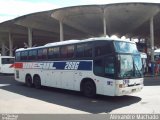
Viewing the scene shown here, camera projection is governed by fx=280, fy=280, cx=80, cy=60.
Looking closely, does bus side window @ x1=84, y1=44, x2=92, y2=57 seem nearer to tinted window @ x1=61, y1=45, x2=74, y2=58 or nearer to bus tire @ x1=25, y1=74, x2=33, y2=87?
tinted window @ x1=61, y1=45, x2=74, y2=58

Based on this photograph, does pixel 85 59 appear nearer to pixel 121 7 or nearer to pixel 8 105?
pixel 8 105

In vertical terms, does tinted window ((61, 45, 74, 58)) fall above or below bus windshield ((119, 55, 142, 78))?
above

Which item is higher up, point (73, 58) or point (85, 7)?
point (85, 7)

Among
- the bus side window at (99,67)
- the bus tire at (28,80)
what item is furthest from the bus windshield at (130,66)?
the bus tire at (28,80)

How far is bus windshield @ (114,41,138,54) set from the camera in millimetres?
12045

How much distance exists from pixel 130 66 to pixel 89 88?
2.21 metres

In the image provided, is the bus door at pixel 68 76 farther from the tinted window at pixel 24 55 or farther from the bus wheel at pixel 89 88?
the tinted window at pixel 24 55

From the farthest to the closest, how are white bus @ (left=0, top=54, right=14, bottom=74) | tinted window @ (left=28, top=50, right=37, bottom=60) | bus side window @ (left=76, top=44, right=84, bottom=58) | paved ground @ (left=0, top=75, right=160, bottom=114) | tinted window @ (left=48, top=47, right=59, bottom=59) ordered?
white bus @ (left=0, top=54, right=14, bottom=74), tinted window @ (left=28, top=50, right=37, bottom=60), tinted window @ (left=48, top=47, right=59, bottom=59), bus side window @ (left=76, top=44, right=84, bottom=58), paved ground @ (left=0, top=75, right=160, bottom=114)

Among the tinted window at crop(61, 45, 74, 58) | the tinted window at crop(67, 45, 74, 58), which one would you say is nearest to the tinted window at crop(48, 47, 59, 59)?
the tinted window at crop(61, 45, 74, 58)

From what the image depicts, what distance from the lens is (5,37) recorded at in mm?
61438

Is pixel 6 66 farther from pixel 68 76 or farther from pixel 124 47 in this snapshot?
pixel 124 47

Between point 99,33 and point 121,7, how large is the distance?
72.9 feet

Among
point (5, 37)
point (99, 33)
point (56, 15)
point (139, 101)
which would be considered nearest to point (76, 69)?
point (139, 101)

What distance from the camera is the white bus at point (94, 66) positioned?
11.8m
